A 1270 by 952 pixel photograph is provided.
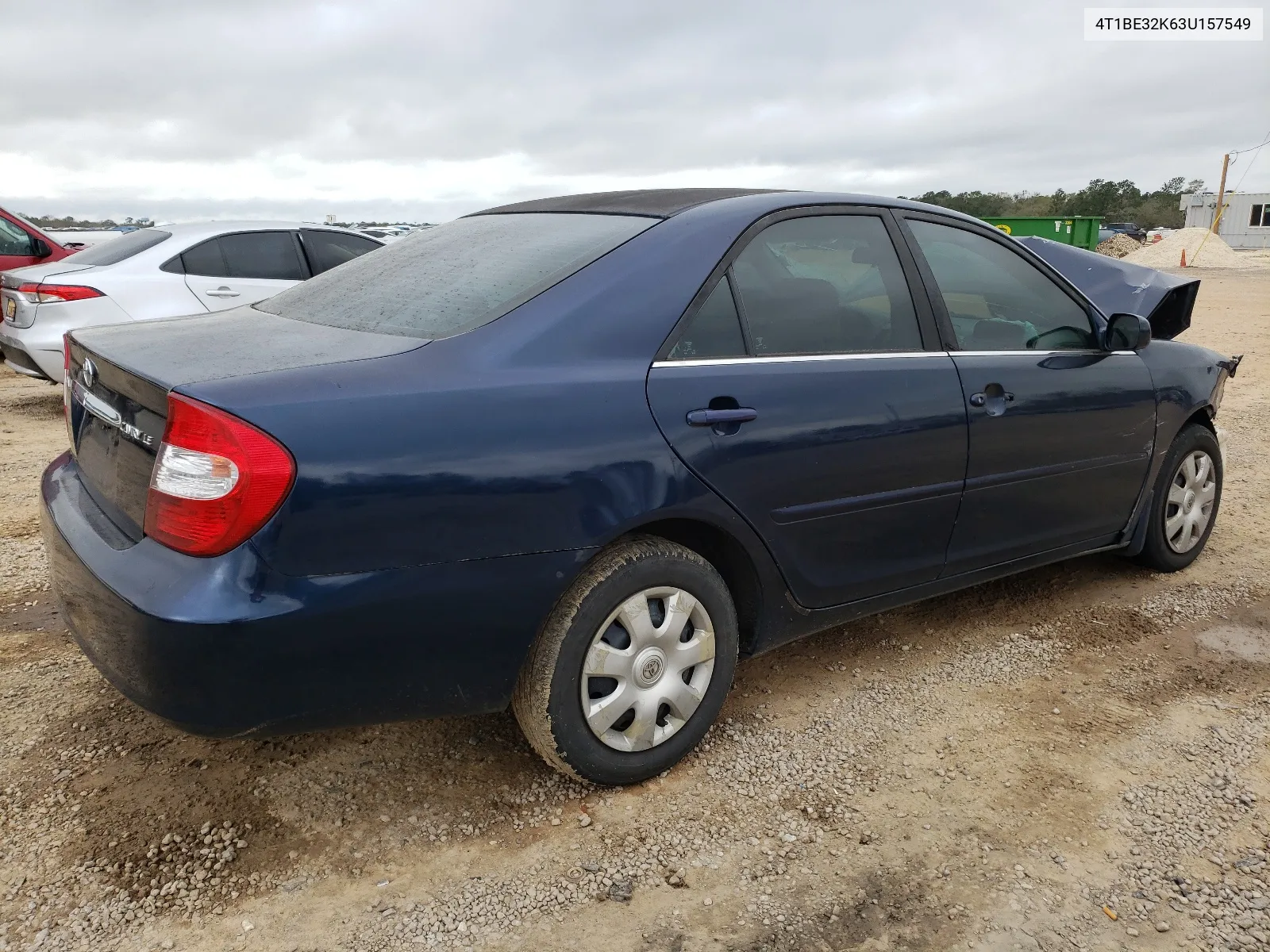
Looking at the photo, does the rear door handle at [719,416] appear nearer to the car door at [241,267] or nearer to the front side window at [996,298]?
the front side window at [996,298]

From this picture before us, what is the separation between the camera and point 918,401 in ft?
9.59

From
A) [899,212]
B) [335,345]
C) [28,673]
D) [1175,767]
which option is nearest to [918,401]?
[899,212]

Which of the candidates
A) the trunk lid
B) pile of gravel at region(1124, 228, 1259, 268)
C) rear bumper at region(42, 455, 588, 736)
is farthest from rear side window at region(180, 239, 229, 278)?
pile of gravel at region(1124, 228, 1259, 268)

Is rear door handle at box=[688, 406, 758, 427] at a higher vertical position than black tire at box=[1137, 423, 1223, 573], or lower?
higher

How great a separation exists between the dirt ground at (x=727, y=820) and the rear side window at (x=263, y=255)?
182 inches

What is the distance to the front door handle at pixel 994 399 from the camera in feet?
10.1

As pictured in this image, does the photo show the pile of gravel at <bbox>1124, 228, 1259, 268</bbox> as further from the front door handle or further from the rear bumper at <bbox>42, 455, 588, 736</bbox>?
the rear bumper at <bbox>42, 455, 588, 736</bbox>

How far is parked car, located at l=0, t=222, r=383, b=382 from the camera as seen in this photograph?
6.85 metres

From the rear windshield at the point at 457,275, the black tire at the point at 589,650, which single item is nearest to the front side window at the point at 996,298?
the rear windshield at the point at 457,275

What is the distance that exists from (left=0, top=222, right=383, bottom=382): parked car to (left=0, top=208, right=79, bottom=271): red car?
88.8 inches

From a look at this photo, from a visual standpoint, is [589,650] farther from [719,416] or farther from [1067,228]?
[1067,228]

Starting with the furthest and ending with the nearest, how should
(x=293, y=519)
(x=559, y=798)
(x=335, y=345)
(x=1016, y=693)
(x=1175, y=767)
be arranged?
(x=1016, y=693), (x=1175, y=767), (x=559, y=798), (x=335, y=345), (x=293, y=519)

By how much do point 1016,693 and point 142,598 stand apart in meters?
2.64

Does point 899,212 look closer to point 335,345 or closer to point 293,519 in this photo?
point 335,345
